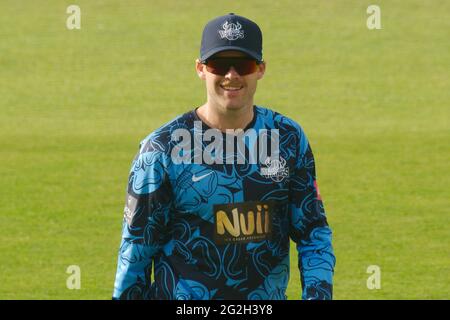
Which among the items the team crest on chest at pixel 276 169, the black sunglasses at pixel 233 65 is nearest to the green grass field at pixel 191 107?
the team crest on chest at pixel 276 169

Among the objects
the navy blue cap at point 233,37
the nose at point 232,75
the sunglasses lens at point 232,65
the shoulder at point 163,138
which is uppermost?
the navy blue cap at point 233,37

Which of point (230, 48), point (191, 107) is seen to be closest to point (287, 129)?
point (230, 48)

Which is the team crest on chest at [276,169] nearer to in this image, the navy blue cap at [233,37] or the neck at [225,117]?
the neck at [225,117]

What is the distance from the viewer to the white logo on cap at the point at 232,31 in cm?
525

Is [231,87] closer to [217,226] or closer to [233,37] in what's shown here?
[233,37]

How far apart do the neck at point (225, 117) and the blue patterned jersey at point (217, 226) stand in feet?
0.12

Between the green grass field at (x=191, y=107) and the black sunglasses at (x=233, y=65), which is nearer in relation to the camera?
the black sunglasses at (x=233, y=65)

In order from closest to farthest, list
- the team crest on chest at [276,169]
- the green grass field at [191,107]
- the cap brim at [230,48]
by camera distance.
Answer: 1. the cap brim at [230,48]
2. the team crest on chest at [276,169]
3. the green grass field at [191,107]

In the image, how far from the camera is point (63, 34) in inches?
1186

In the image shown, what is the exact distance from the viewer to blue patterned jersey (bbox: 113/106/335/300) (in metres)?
5.30

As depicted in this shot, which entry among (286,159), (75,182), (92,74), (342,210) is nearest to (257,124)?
(286,159)

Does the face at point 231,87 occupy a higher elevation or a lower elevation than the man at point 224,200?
higher

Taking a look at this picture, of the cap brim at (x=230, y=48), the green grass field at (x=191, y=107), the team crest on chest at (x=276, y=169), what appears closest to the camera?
the cap brim at (x=230, y=48)

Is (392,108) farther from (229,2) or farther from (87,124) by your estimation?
(229,2)
